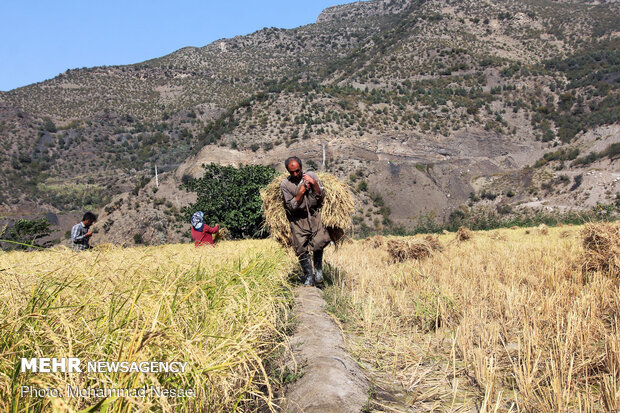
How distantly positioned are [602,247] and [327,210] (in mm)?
Result: 3833

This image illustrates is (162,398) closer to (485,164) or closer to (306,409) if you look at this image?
(306,409)

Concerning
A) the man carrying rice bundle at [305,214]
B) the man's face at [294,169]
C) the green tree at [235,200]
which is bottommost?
the green tree at [235,200]

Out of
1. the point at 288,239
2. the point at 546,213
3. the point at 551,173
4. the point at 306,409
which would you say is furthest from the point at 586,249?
the point at 551,173

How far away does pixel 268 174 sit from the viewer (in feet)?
93.7

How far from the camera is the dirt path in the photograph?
238cm

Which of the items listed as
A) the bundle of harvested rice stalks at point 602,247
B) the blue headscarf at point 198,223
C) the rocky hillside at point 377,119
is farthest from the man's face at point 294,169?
the rocky hillside at point 377,119

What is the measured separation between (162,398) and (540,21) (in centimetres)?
9304

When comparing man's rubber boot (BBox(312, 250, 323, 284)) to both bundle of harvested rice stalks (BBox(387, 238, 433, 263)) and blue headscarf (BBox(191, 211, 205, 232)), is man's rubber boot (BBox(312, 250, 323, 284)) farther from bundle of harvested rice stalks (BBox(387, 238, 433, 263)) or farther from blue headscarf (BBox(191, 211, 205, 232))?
blue headscarf (BBox(191, 211, 205, 232))

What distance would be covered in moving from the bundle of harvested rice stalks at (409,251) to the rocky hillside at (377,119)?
32.1m

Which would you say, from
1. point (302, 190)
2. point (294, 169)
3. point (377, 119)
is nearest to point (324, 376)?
point (302, 190)

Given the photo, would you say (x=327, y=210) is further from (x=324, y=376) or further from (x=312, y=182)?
(x=324, y=376)

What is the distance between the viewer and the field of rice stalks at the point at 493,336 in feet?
8.11

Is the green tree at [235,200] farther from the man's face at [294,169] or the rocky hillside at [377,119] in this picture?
the man's face at [294,169]

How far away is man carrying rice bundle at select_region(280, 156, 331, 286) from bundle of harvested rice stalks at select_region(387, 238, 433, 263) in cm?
309
